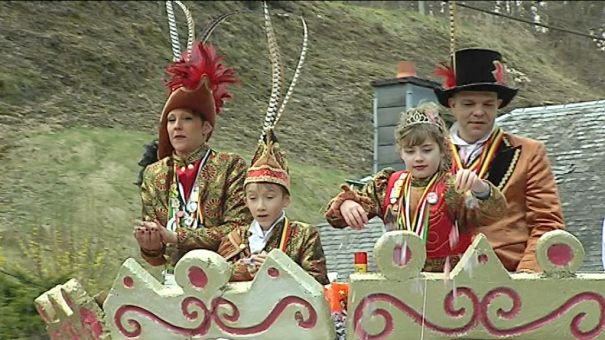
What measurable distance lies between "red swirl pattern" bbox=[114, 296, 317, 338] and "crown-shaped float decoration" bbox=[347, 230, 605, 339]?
0.52 ft

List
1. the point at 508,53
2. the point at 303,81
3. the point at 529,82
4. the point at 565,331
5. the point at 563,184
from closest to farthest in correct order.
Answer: the point at 565,331 → the point at 563,184 → the point at 303,81 → the point at 529,82 → the point at 508,53

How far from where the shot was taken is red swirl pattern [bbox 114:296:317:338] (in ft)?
11.1

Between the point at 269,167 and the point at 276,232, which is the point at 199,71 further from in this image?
the point at 276,232

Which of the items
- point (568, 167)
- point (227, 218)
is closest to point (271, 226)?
point (227, 218)

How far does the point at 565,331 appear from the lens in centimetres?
324

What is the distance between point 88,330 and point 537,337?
4.46 ft

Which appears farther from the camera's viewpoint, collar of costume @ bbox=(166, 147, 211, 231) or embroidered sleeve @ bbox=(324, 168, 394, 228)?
collar of costume @ bbox=(166, 147, 211, 231)

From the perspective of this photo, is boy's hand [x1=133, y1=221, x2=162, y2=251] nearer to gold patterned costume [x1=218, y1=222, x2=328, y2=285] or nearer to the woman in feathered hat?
the woman in feathered hat

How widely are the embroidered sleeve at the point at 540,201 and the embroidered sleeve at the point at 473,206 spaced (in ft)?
0.87

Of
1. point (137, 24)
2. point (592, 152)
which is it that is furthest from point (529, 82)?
point (592, 152)

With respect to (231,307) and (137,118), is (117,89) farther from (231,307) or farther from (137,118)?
(231,307)

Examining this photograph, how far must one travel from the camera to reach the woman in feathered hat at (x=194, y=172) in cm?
416

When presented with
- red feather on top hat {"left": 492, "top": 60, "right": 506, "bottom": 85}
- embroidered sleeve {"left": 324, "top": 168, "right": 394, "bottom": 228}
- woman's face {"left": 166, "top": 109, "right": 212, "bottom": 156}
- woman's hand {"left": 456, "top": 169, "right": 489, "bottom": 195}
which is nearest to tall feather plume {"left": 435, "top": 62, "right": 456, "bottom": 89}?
red feather on top hat {"left": 492, "top": 60, "right": 506, "bottom": 85}

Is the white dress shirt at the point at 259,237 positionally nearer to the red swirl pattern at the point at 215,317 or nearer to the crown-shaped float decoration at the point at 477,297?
the red swirl pattern at the point at 215,317
